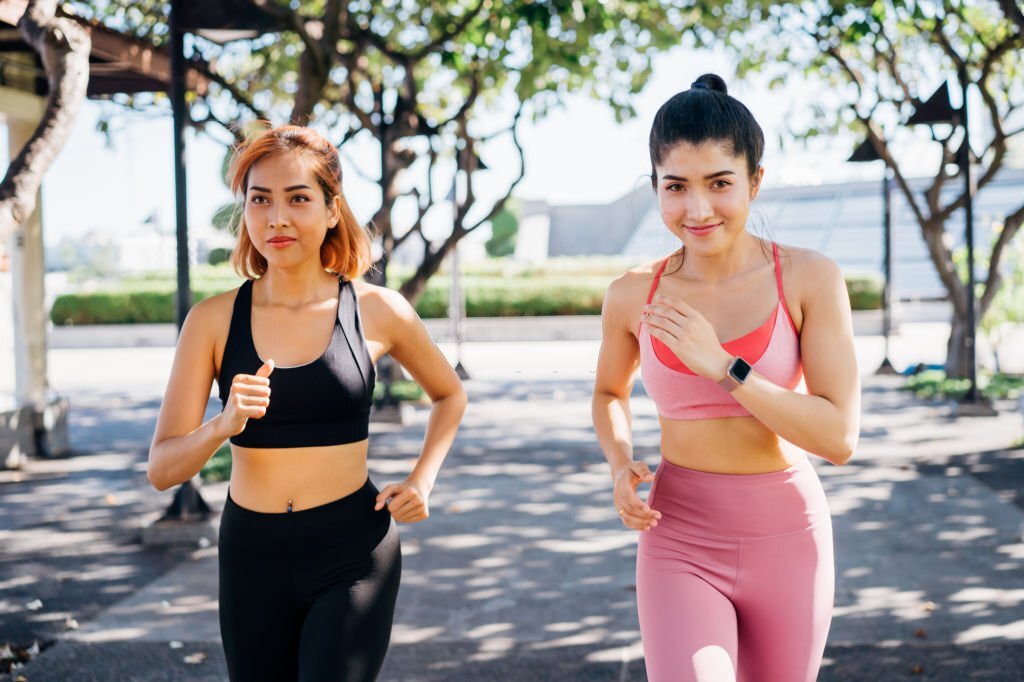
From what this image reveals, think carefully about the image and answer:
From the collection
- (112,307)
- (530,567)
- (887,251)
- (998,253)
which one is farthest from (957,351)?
(112,307)

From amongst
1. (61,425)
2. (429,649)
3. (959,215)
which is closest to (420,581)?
(429,649)

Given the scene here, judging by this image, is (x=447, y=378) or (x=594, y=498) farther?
(x=594, y=498)

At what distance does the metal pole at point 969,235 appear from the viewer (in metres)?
12.2

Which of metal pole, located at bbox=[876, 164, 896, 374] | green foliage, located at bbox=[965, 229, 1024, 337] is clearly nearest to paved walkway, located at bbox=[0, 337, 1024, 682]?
green foliage, located at bbox=[965, 229, 1024, 337]

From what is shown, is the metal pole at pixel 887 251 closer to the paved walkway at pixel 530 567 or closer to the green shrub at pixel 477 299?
the paved walkway at pixel 530 567

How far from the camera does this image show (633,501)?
2.48 metres

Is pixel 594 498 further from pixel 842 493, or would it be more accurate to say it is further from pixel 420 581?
pixel 420 581

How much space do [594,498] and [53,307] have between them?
22.3 m

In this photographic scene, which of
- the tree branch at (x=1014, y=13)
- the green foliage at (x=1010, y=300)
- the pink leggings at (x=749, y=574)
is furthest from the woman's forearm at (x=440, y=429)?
the green foliage at (x=1010, y=300)

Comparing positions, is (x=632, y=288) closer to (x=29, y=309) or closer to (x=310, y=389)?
(x=310, y=389)

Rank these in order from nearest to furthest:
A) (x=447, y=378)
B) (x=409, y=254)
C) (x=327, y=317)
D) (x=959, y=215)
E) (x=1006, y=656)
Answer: (x=327, y=317) < (x=447, y=378) < (x=1006, y=656) < (x=959, y=215) < (x=409, y=254)

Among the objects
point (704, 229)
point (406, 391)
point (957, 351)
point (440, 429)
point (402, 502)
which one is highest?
point (704, 229)

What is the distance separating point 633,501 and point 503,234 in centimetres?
3609

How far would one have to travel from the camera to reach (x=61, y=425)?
35.4 ft
